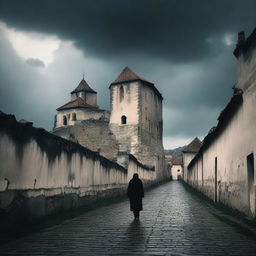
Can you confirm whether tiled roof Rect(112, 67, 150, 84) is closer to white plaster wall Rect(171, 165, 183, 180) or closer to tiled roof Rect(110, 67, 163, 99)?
tiled roof Rect(110, 67, 163, 99)

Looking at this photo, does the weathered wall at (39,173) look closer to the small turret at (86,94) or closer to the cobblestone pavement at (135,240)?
the cobblestone pavement at (135,240)

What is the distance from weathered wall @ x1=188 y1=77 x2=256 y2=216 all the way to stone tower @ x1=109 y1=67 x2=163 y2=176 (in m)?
36.8

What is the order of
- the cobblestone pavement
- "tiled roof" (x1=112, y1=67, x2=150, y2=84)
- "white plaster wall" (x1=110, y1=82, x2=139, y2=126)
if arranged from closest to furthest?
the cobblestone pavement < "white plaster wall" (x1=110, y1=82, x2=139, y2=126) < "tiled roof" (x1=112, y1=67, x2=150, y2=84)

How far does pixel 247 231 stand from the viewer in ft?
26.8

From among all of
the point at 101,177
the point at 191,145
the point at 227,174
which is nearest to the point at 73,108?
the point at 191,145

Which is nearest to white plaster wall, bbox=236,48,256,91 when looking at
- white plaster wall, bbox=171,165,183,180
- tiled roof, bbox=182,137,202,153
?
tiled roof, bbox=182,137,202,153

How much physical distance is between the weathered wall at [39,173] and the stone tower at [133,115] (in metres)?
37.6

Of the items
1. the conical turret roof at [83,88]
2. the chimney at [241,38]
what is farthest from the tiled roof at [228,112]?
the conical turret roof at [83,88]

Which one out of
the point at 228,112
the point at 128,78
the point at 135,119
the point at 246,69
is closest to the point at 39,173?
the point at 246,69

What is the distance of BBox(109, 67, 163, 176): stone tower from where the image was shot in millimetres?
54594

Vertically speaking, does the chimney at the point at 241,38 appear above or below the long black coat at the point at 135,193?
above

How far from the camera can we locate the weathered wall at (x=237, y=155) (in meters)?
10.3

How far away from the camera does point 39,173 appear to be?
10367mm

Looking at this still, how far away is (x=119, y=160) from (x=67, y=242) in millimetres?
20035
